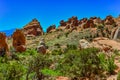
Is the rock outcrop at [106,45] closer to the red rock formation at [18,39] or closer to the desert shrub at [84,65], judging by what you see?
the desert shrub at [84,65]

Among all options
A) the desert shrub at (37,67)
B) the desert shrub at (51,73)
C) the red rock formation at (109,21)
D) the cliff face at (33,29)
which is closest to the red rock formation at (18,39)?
the desert shrub at (51,73)

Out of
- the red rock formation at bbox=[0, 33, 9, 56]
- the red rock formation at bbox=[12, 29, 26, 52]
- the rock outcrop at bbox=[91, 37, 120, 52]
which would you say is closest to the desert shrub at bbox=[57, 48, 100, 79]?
the rock outcrop at bbox=[91, 37, 120, 52]

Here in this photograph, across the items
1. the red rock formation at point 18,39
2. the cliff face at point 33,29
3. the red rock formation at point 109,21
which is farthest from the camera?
the cliff face at point 33,29

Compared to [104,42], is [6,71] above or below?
below

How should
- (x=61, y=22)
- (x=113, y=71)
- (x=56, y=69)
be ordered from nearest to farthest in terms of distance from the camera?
(x=113, y=71)
(x=56, y=69)
(x=61, y=22)

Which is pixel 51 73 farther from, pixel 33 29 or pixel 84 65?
pixel 33 29

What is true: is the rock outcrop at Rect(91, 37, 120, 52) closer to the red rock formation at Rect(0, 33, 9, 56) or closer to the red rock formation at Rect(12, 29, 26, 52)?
the red rock formation at Rect(0, 33, 9, 56)

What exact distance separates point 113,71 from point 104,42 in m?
22.2

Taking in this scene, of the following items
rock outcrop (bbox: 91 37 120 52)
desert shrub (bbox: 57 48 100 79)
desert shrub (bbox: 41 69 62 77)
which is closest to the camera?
desert shrub (bbox: 57 48 100 79)

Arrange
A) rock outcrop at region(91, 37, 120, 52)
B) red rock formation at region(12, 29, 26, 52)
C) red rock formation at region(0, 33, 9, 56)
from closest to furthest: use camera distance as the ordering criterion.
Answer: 1. rock outcrop at region(91, 37, 120, 52)
2. red rock formation at region(0, 33, 9, 56)
3. red rock formation at region(12, 29, 26, 52)

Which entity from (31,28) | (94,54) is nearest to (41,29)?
(31,28)

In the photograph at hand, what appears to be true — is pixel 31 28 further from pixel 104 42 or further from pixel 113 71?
pixel 113 71

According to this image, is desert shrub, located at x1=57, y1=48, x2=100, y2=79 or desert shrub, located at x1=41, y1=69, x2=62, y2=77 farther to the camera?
desert shrub, located at x1=41, y1=69, x2=62, y2=77

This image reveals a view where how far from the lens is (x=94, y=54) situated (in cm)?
3175
